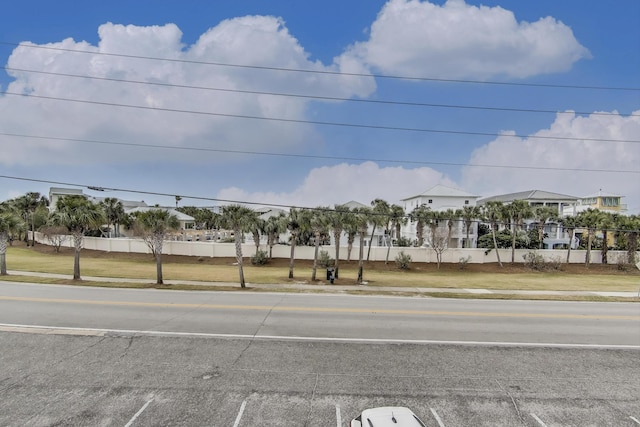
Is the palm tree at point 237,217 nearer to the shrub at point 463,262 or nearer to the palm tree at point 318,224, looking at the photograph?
the palm tree at point 318,224

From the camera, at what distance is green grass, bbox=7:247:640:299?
2828 cm

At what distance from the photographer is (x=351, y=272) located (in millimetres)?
37312

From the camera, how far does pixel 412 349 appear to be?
37.7 feet

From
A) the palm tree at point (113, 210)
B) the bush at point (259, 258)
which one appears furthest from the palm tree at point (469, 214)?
the palm tree at point (113, 210)

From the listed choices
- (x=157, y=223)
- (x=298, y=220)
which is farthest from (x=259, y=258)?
(x=157, y=223)

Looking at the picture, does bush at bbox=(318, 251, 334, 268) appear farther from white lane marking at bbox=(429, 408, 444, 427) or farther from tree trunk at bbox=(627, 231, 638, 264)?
tree trunk at bbox=(627, 231, 638, 264)

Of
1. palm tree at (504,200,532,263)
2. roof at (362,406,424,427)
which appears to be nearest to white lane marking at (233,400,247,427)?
roof at (362,406,424,427)

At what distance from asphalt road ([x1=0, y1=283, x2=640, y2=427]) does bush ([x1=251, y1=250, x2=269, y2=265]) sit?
23.7m

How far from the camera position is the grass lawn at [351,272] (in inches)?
1137

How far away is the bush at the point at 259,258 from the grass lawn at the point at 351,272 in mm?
833

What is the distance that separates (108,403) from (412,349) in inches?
345

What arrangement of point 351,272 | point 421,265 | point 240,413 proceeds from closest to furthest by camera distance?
1. point 240,413
2. point 351,272
3. point 421,265

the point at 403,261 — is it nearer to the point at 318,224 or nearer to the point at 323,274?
the point at 323,274

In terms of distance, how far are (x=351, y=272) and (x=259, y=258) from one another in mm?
11259
